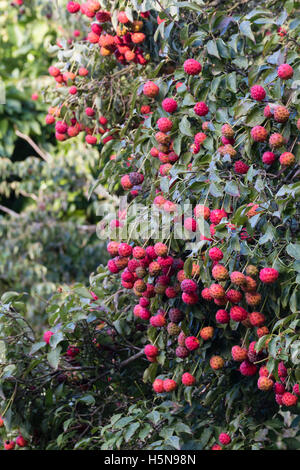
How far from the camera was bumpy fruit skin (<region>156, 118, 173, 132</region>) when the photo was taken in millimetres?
1676

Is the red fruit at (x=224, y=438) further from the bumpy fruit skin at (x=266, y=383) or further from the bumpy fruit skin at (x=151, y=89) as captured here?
the bumpy fruit skin at (x=151, y=89)

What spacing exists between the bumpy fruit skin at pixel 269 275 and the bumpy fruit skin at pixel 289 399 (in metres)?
0.28

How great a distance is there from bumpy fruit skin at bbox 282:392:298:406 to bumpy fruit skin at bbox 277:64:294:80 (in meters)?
0.73

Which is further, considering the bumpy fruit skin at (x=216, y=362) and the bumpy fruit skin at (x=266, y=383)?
the bumpy fruit skin at (x=216, y=362)

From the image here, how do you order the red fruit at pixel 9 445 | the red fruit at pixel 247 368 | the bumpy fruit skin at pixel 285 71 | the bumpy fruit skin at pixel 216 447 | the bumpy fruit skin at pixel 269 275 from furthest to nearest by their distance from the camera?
the red fruit at pixel 9 445 → the bumpy fruit skin at pixel 216 447 → the red fruit at pixel 247 368 → the bumpy fruit skin at pixel 285 71 → the bumpy fruit skin at pixel 269 275

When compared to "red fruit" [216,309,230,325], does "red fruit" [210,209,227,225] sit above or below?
above

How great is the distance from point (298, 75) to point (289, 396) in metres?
0.74

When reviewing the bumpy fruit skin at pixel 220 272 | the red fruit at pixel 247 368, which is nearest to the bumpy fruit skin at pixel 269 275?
the bumpy fruit skin at pixel 220 272

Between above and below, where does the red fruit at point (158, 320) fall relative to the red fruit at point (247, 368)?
above

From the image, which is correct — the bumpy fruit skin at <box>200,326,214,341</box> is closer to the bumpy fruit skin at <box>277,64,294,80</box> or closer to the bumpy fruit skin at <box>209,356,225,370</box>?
the bumpy fruit skin at <box>209,356,225,370</box>

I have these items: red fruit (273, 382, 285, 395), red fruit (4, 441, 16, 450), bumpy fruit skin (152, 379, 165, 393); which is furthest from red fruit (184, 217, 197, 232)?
red fruit (4, 441, 16, 450)

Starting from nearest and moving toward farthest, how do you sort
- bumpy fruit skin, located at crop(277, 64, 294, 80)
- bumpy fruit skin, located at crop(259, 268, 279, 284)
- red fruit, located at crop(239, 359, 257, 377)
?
bumpy fruit skin, located at crop(259, 268, 279, 284), bumpy fruit skin, located at crop(277, 64, 294, 80), red fruit, located at crop(239, 359, 257, 377)

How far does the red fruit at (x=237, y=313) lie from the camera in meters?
1.48

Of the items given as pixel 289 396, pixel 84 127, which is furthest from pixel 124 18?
pixel 289 396
